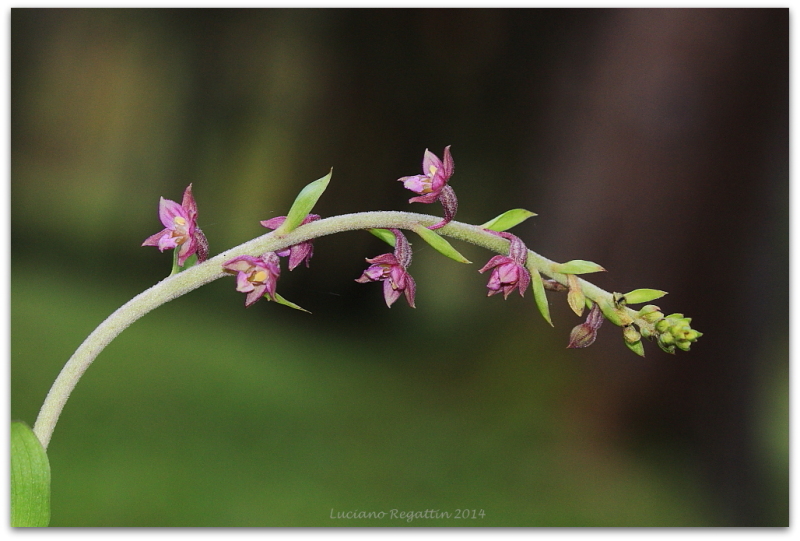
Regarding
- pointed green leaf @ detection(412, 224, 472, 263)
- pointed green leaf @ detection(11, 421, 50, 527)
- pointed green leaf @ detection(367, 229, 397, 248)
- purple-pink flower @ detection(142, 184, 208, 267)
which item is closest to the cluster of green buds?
pointed green leaf @ detection(412, 224, 472, 263)

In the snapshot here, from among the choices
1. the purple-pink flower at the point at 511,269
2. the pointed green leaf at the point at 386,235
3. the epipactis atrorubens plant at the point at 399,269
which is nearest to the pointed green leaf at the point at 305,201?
the epipactis atrorubens plant at the point at 399,269

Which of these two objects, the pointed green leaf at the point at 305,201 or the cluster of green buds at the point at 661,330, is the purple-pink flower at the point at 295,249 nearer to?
the pointed green leaf at the point at 305,201

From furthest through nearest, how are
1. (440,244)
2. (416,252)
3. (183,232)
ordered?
(416,252), (183,232), (440,244)

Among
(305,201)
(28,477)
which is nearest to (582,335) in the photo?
(305,201)

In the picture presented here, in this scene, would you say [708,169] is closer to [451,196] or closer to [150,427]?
[451,196]

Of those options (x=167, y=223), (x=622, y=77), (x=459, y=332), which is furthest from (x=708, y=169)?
(x=167, y=223)

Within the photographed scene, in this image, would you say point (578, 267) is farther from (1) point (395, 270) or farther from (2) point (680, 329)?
(1) point (395, 270)
